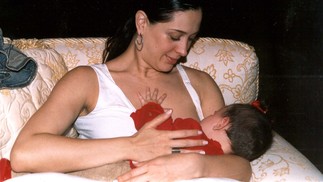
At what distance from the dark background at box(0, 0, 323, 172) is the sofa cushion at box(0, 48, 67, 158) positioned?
1.74m

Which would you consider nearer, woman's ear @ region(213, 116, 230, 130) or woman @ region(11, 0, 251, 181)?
woman @ region(11, 0, 251, 181)

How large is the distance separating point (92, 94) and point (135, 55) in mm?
300

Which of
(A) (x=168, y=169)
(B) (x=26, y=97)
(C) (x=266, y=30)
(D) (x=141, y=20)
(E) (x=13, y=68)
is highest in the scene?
(D) (x=141, y=20)

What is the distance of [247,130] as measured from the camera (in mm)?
1775

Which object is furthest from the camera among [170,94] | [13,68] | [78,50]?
[78,50]

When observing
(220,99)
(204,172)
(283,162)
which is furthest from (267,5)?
(204,172)

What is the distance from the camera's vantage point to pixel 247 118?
5.88ft

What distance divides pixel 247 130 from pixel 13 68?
0.90 m

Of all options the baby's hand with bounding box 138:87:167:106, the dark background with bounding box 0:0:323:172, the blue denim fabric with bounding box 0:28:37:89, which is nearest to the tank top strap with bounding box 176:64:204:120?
the baby's hand with bounding box 138:87:167:106

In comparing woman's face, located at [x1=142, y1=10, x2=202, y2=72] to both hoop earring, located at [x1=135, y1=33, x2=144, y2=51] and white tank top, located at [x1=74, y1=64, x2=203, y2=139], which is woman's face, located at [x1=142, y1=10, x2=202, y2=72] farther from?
white tank top, located at [x1=74, y1=64, x2=203, y2=139]

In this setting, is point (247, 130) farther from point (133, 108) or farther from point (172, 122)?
point (133, 108)

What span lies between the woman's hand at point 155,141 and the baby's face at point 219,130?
0.13 m

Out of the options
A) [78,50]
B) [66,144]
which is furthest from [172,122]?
[78,50]

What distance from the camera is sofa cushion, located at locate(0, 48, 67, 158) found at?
1.73 m
